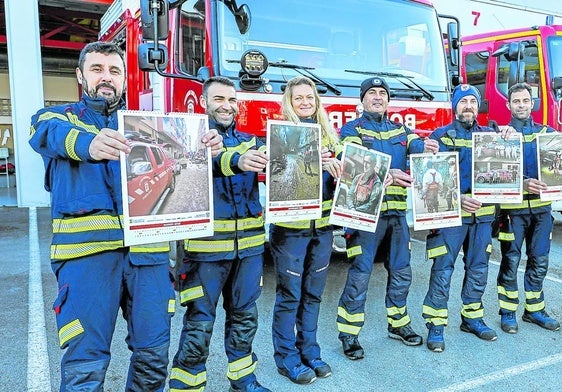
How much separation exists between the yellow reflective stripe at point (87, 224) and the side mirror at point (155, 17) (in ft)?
5.35

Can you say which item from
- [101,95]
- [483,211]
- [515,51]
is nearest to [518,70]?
[515,51]

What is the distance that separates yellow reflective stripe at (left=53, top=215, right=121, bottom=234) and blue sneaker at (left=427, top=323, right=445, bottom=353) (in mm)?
2284

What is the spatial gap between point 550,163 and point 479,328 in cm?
130

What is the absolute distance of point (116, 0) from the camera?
5871 mm

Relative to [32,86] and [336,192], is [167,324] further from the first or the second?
[32,86]

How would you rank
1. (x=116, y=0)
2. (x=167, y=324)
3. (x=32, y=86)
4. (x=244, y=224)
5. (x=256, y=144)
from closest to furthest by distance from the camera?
(x=167, y=324) → (x=244, y=224) → (x=256, y=144) → (x=116, y=0) → (x=32, y=86)

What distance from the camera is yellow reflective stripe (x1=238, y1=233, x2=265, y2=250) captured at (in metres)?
2.54

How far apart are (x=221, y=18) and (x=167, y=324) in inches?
93.9

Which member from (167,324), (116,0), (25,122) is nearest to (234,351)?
(167,324)

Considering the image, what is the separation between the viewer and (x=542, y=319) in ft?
12.1

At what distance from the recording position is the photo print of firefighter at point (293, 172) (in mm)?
2600

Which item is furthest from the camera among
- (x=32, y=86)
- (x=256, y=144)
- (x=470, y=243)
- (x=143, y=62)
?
(x=32, y=86)

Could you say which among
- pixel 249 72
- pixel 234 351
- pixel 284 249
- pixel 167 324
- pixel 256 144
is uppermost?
pixel 249 72

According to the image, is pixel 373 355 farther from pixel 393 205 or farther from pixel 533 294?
pixel 533 294
